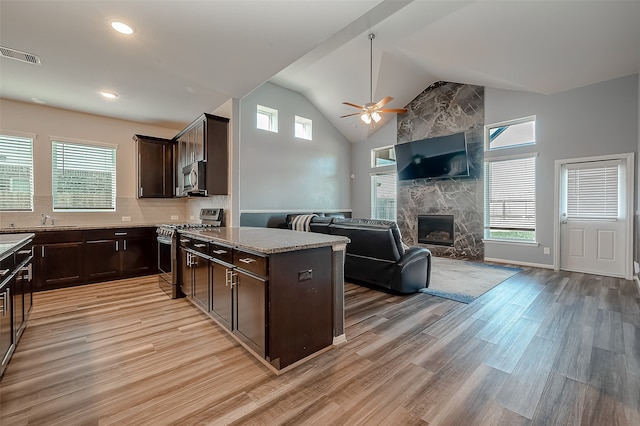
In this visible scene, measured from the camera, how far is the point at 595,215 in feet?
16.2

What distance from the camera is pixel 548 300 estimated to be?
3.55m

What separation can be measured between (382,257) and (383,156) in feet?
17.2

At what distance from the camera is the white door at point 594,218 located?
4676 millimetres

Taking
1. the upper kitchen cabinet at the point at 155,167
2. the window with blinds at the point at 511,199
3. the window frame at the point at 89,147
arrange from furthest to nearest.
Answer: the window with blinds at the point at 511,199
the upper kitchen cabinet at the point at 155,167
the window frame at the point at 89,147

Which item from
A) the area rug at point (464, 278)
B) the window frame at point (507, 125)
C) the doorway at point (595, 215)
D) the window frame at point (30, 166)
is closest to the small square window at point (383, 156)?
the window frame at point (507, 125)

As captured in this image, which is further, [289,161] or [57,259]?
[289,161]

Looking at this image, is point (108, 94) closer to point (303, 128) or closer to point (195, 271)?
point (195, 271)

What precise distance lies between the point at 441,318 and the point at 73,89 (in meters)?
5.52

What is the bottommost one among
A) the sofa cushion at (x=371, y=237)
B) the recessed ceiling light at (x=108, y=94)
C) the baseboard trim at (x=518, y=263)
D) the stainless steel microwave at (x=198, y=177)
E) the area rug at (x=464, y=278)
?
the area rug at (x=464, y=278)

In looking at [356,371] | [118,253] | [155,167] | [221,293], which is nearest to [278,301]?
[356,371]

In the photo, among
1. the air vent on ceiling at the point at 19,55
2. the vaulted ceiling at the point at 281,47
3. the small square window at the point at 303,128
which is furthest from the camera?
the small square window at the point at 303,128

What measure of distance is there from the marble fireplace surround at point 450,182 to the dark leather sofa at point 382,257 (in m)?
3.13

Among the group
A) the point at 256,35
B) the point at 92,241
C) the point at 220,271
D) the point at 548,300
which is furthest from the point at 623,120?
the point at 92,241

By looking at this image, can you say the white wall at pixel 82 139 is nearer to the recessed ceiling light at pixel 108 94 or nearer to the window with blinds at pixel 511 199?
Answer: the recessed ceiling light at pixel 108 94
